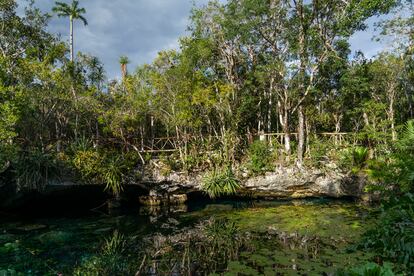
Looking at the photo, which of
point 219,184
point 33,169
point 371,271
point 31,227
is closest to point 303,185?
point 219,184

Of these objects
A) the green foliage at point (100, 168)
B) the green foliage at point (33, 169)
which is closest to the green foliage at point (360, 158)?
the green foliage at point (100, 168)

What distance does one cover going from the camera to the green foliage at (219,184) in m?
18.1

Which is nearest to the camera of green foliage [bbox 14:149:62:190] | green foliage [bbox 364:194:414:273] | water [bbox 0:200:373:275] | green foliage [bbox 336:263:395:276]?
green foliage [bbox 336:263:395:276]

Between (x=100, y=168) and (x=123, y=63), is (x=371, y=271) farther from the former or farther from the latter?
(x=123, y=63)

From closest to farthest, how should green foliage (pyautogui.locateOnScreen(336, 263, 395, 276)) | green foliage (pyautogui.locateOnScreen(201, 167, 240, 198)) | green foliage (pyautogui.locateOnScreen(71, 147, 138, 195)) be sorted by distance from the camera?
green foliage (pyautogui.locateOnScreen(336, 263, 395, 276)) → green foliage (pyautogui.locateOnScreen(71, 147, 138, 195)) → green foliage (pyautogui.locateOnScreen(201, 167, 240, 198))

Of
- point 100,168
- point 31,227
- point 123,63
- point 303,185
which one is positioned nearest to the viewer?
point 31,227

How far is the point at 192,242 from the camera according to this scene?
1116cm

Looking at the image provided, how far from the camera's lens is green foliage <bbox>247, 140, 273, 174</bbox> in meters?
19.2

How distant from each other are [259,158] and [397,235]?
15562 millimetres

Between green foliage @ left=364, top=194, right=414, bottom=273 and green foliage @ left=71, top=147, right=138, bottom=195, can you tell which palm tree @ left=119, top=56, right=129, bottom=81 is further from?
green foliage @ left=364, top=194, right=414, bottom=273

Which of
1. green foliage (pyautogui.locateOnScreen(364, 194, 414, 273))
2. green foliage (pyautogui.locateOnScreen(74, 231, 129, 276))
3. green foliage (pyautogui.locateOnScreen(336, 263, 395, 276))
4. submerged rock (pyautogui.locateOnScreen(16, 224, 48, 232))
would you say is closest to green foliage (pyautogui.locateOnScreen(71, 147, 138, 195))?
submerged rock (pyautogui.locateOnScreen(16, 224, 48, 232))

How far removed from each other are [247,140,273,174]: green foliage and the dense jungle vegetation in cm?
6

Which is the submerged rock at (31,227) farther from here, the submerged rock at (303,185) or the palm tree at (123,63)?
the palm tree at (123,63)

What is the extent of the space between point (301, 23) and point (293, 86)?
4.39 metres
